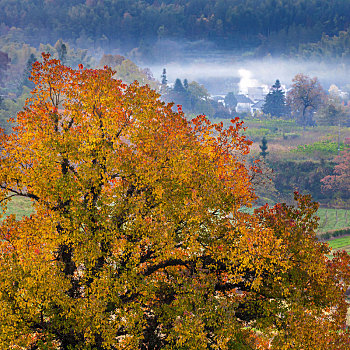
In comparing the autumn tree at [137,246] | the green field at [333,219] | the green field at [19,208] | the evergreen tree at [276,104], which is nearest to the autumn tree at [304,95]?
the evergreen tree at [276,104]

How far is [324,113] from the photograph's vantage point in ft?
553

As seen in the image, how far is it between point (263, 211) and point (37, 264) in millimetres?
11857

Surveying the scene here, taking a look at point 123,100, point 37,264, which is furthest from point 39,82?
point 37,264

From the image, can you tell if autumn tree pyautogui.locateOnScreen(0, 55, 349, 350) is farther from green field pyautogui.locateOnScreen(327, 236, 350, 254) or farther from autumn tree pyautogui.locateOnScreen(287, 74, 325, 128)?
autumn tree pyautogui.locateOnScreen(287, 74, 325, 128)

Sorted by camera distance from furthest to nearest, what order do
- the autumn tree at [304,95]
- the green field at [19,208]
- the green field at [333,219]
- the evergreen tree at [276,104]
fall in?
the evergreen tree at [276,104], the autumn tree at [304,95], the green field at [333,219], the green field at [19,208]

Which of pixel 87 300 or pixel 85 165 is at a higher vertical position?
pixel 85 165

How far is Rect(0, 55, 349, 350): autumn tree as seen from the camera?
2055cm

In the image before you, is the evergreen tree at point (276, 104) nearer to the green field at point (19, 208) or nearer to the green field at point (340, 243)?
the green field at point (340, 243)

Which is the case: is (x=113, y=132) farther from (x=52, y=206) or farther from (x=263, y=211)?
(x=263, y=211)

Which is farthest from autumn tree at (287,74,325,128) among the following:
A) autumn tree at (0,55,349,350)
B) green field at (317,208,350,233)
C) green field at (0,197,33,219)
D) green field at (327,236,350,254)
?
autumn tree at (0,55,349,350)

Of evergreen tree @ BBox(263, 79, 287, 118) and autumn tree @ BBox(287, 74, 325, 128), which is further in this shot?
evergreen tree @ BBox(263, 79, 287, 118)

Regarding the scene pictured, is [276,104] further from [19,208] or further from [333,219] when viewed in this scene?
[19,208]

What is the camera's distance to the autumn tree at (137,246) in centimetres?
2055

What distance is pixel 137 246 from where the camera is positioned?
2252 centimetres
